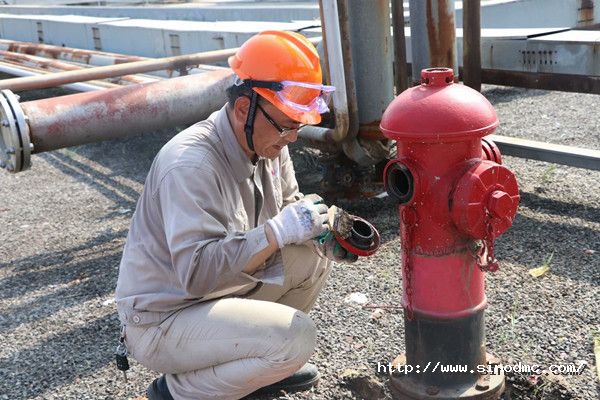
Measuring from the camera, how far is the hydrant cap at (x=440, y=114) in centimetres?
227

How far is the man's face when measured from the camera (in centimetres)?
249

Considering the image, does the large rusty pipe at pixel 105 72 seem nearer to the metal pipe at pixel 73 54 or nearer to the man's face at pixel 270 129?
the metal pipe at pixel 73 54

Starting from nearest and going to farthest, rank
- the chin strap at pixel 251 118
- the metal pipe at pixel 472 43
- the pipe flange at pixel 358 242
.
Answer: the chin strap at pixel 251 118, the pipe flange at pixel 358 242, the metal pipe at pixel 472 43

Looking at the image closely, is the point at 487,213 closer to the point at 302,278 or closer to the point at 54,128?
the point at 302,278

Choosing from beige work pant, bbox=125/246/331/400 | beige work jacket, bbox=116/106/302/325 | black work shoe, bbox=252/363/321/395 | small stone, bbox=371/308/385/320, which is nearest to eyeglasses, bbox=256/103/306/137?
beige work jacket, bbox=116/106/302/325

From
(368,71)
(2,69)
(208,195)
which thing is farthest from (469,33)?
(2,69)

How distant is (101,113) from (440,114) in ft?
8.29

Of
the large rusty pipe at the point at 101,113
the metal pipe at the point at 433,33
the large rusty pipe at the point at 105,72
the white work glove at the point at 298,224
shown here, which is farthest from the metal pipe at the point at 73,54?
the white work glove at the point at 298,224

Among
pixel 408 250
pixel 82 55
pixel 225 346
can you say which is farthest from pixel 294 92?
pixel 82 55

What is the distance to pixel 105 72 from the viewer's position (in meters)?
4.96

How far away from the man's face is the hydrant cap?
354 mm

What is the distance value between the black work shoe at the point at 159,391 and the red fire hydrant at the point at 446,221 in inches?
33.0

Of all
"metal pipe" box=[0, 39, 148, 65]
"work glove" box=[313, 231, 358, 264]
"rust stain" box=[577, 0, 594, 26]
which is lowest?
"work glove" box=[313, 231, 358, 264]

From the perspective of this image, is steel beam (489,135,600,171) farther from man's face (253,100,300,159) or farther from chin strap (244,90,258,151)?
chin strap (244,90,258,151)
